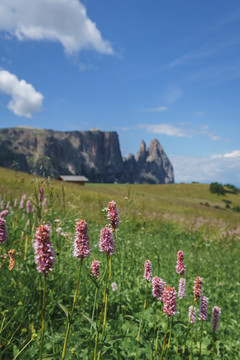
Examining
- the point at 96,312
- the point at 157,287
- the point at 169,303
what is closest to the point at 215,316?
the point at 157,287

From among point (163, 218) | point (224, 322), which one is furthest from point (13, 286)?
point (163, 218)

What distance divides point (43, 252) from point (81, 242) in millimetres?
289

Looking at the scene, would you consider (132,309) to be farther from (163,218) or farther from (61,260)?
(163,218)

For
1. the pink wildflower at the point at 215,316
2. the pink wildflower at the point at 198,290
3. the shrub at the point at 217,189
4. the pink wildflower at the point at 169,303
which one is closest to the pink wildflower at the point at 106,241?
the pink wildflower at the point at 169,303

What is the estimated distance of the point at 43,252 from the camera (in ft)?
5.09

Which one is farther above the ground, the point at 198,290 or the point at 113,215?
the point at 113,215

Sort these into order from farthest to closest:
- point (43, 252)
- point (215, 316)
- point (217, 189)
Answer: point (217, 189) → point (215, 316) → point (43, 252)

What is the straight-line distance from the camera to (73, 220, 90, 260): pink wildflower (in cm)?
169

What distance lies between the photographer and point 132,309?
3.82 m

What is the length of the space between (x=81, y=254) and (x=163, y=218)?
14.9 m

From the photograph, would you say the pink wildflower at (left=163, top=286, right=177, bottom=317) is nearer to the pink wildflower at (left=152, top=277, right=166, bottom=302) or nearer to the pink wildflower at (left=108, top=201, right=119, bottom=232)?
the pink wildflower at (left=152, top=277, right=166, bottom=302)

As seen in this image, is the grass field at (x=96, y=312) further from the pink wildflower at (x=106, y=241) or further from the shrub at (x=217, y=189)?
the shrub at (x=217, y=189)

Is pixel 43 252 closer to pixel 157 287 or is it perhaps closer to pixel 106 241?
pixel 106 241

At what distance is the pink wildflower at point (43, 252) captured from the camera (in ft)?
4.96
